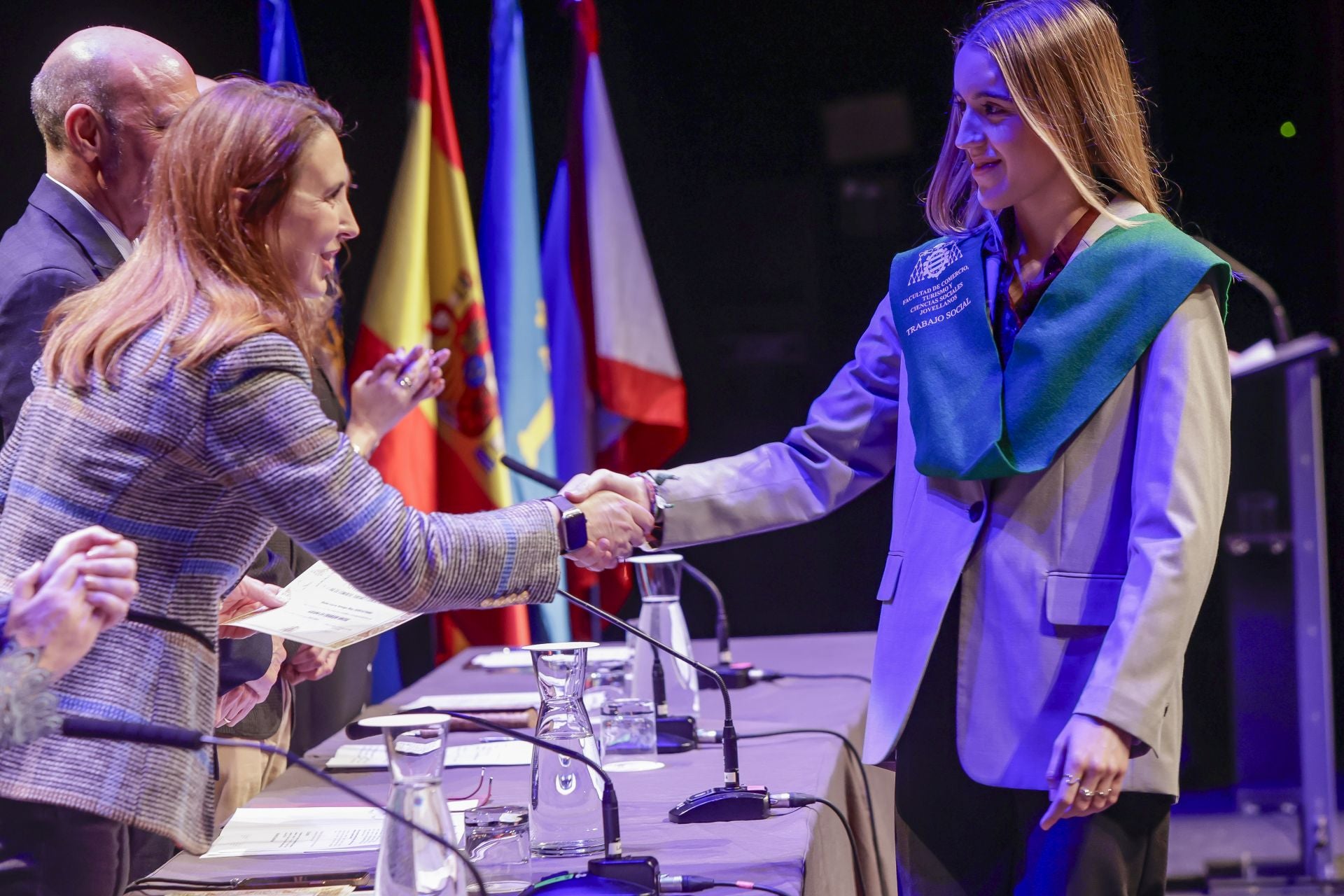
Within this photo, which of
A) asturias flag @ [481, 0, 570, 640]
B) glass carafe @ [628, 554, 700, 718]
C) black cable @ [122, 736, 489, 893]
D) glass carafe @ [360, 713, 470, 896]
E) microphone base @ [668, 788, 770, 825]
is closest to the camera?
black cable @ [122, 736, 489, 893]

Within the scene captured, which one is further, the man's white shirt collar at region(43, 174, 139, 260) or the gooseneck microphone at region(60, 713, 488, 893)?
the man's white shirt collar at region(43, 174, 139, 260)

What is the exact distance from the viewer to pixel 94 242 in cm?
186

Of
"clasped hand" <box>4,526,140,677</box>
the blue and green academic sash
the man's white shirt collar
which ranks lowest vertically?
"clasped hand" <box>4,526,140,677</box>

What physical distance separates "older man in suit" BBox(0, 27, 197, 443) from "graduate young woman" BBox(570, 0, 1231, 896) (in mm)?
1150

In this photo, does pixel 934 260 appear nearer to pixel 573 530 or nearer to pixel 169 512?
pixel 573 530

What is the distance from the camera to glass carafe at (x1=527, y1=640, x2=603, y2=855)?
141 cm

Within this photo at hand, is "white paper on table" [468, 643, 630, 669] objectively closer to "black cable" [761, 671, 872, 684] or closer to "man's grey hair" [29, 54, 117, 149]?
"black cable" [761, 671, 872, 684]

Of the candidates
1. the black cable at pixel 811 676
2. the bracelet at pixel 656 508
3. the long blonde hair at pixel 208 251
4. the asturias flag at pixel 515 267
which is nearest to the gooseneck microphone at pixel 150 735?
the long blonde hair at pixel 208 251

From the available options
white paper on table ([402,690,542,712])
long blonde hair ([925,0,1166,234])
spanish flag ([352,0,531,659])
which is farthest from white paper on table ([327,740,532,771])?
spanish flag ([352,0,531,659])

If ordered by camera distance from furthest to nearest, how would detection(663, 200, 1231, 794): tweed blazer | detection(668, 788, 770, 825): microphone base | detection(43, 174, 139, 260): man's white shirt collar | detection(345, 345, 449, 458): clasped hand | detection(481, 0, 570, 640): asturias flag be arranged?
1. detection(481, 0, 570, 640): asturias flag
2. detection(345, 345, 449, 458): clasped hand
3. detection(43, 174, 139, 260): man's white shirt collar
4. detection(668, 788, 770, 825): microphone base
5. detection(663, 200, 1231, 794): tweed blazer

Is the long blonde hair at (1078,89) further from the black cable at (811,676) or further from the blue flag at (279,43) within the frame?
the blue flag at (279,43)

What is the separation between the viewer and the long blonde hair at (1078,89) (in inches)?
57.1

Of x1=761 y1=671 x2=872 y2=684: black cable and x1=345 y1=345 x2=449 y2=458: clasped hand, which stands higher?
x1=345 y1=345 x2=449 y2=458: clasped hand

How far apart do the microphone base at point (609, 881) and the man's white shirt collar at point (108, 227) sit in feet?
3.83
